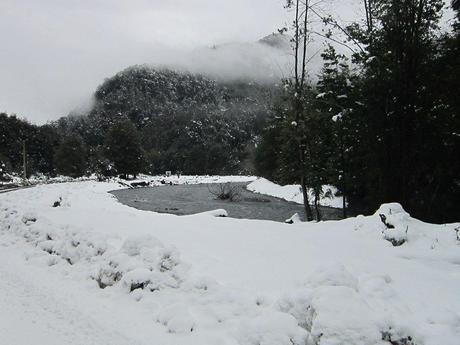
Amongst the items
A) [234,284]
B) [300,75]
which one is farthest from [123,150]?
[234,284]

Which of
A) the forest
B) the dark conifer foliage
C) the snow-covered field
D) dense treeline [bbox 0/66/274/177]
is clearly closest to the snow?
the forest

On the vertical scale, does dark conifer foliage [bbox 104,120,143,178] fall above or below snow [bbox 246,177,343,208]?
above

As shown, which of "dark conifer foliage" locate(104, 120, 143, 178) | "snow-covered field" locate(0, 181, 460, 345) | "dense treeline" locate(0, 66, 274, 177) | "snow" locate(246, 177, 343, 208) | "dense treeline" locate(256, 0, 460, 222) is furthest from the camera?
"dense treeline" locate(0, 66, 274, 177)

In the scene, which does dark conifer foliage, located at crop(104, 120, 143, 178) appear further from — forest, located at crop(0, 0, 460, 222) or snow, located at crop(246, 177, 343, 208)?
forest, located at crop(0, 0, 460, 222)

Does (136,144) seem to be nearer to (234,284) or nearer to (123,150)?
(123,150)

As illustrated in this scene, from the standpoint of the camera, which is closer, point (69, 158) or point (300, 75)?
point (300, 75)

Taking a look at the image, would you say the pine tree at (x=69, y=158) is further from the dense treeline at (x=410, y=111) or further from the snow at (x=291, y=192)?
the dense treeline at (x=410, y=111)

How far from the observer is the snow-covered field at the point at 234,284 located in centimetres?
449

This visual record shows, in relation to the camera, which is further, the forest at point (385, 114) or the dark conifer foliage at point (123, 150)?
the dark conifer foliage at point (123, 150)

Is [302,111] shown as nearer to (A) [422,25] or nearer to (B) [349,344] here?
(A) [422,25]

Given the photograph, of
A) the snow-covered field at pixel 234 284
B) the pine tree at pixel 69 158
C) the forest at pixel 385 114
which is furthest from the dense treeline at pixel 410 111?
the pine tree at pixel 69 158

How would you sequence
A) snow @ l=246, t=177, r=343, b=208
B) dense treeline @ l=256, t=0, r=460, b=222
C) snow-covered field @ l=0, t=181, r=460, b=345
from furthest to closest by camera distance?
snow @ l=246, t=177, r=343, b=208
dense treeline @ l=256, t=0, r=460, b=222
snow-covered field @ l=0, t=181, r=460, b=345

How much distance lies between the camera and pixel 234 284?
620cm

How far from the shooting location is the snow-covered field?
177 inches
